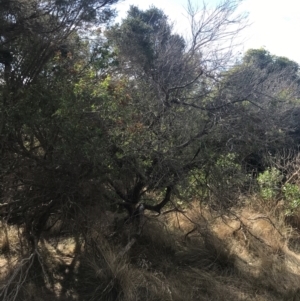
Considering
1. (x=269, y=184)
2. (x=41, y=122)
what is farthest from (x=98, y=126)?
(x=269, y=184)

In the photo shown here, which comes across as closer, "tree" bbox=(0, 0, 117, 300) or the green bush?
"tree" bbox=(0, 0, 117, 300)

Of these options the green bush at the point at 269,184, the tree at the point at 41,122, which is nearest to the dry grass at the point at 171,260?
the tree at the point at 41,122

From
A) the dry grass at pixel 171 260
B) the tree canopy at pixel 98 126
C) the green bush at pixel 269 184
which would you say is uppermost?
the tree canopy at pixel 98 126

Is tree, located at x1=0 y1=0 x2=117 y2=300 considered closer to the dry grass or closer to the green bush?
the dry grass

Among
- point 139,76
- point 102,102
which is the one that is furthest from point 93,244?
point 139,76

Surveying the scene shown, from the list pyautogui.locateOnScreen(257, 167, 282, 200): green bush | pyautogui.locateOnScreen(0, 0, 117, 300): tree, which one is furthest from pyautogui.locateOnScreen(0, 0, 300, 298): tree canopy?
pyautogui.locateOnScreen(257, 167, 282, 200): green bush

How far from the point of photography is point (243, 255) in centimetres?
605

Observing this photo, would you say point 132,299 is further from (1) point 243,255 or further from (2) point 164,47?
(2) point 164,47

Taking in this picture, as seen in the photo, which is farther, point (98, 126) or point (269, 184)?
point (269, 184)

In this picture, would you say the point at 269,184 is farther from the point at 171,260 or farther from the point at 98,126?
the point at 98,126

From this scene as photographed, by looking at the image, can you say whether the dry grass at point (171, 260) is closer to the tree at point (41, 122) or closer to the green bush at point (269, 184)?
the tree at point (41, 122)

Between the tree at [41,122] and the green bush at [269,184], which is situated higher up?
the tree at [41,122]

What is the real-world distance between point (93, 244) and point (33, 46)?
2460 mm

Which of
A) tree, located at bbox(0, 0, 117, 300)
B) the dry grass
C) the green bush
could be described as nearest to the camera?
tree, located at bbox(0, 0, 117, 300)
